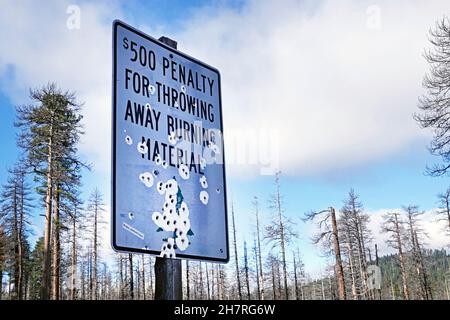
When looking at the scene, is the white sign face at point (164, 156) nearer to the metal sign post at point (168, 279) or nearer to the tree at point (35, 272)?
the metal sign post at point (168, 279)

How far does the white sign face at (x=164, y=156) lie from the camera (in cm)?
190

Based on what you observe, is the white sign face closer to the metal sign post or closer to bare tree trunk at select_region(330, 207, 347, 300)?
the metal sign post

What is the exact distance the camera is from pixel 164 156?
6.78 feet

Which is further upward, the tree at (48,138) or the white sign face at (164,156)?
the tree at (48,138)

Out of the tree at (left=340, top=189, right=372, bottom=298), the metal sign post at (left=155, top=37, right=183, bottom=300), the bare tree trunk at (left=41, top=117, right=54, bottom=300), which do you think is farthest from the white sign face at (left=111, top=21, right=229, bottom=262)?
the tree at (left=340, top=189, right=372, bottom=298)

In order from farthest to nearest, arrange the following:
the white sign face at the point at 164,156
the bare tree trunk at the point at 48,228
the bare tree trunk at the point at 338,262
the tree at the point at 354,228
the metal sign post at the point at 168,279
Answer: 1. the tree at the point at 354,228
2. the bare tree trunk at the point at 338,262
3. the bare tree trunk at the point at 48,228
4. the metal sign post at the point at 168,279
5. the white sign face at the point at 164,156

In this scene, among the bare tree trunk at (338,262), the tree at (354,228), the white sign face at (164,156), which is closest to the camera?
the white sign face at (164,156)

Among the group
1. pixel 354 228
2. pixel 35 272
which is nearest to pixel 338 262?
pixel 354 228

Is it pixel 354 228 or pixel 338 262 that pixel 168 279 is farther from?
pixel 354 228

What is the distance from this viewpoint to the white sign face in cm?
190

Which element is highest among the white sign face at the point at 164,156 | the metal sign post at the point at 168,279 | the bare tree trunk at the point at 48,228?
the bare tree trunk at the point at 48,228

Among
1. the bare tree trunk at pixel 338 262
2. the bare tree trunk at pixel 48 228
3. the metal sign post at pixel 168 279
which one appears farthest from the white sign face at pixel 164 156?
the bare tree trunk at pixel 338 262

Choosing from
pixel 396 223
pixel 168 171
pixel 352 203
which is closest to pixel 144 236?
pixel 168 171
